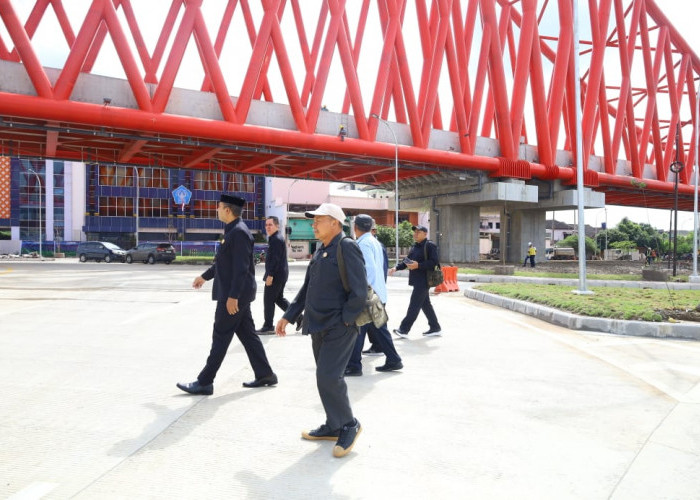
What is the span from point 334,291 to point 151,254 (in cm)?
3351

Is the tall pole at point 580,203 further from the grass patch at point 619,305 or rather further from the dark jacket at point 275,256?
the dark jacket at point 275,256

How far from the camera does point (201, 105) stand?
2484 cm

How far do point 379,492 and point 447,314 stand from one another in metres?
8.06

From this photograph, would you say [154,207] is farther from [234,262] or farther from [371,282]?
[234,262]

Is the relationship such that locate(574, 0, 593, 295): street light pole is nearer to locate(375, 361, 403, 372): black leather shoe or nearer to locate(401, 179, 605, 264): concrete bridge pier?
locate(375, 361, 403, 372): black leather shoe

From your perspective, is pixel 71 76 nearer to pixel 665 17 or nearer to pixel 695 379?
pixel 695 379

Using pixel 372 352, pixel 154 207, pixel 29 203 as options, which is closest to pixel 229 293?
pixel 372 352

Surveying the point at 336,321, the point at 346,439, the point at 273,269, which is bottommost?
the point at 346,439

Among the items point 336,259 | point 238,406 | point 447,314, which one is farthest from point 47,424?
point 447,314

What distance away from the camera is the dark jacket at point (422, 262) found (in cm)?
731

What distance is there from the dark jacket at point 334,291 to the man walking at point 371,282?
1642mm

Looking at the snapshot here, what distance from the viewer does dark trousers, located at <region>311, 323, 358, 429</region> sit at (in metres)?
3.49

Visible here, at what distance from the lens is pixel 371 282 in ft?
17.3

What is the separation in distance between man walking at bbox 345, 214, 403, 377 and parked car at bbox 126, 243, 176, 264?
3133 centimetres
